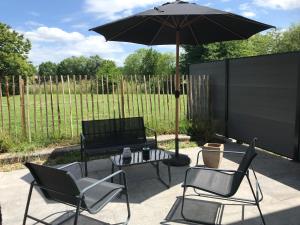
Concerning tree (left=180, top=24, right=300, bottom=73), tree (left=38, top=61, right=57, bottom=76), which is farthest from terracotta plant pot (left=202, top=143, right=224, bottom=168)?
tree (left=38, top=61, right=57, bottom=76)

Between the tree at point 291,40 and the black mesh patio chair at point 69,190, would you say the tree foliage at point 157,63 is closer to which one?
the tree at point 291,40

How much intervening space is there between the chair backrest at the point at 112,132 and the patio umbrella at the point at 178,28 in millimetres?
738

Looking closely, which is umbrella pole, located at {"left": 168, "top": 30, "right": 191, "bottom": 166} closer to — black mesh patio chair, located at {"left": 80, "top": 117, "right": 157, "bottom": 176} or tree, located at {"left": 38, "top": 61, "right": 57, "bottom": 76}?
black mesh patio chair, located at {"left": 80, "top": 117, "right": 157, "bottom": 176}

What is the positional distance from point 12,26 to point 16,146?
34.7 m

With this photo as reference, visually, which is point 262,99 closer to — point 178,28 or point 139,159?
point 178,28

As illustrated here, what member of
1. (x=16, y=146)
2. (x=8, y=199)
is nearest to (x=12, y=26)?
(x=16, y=146)

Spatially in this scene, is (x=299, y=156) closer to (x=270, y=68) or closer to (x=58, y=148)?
(x=270, y=68)

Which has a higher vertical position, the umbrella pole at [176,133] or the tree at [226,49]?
the tree at [226,49]

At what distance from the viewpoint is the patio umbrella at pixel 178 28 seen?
460cm

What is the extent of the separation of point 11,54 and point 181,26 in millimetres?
33340

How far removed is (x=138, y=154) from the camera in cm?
481

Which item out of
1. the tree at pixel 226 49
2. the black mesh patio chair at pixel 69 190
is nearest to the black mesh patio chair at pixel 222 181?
the black mesh patio chair at pixel 69 190

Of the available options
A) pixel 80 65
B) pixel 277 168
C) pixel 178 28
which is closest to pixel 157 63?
pixel 80 65

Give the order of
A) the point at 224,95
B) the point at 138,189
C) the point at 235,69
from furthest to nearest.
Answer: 1. the point at 224,95
2. the point at 235,69
3. the point at 138,189
